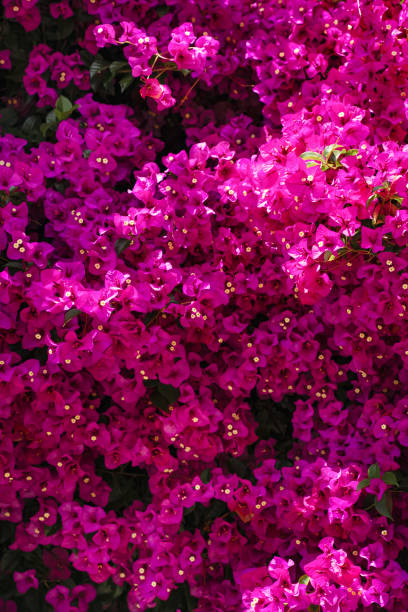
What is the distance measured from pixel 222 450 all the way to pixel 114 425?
0.29 m

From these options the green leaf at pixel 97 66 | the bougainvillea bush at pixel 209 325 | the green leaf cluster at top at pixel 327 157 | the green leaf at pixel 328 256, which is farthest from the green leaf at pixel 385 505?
the green leaf at pixel 97 66

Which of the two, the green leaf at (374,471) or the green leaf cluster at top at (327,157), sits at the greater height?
the green leaf cluster at top at (327,157)

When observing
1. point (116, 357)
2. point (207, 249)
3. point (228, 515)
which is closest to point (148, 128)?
point (207, 249)

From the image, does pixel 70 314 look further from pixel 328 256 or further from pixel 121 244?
pixel 328 256

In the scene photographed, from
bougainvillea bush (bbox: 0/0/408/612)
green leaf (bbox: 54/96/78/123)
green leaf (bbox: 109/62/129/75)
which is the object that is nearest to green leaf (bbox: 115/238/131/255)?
bougainvillea bush (bbox: 0/0/408/612)

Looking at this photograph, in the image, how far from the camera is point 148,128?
209 cm

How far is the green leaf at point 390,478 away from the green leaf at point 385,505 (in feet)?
0.13

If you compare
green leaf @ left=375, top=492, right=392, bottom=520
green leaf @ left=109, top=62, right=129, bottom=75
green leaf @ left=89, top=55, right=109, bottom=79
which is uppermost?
green leaf @ left=109, top=62, right=129, bottom=75

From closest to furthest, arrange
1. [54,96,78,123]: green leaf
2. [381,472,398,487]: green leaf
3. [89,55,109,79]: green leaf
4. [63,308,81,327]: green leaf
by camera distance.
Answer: [63,308,81,327]: green leaf
[381,472,398,487]: green leaf
[54,96,78,123]: green leaf
[89,55,109,79]: green leaf

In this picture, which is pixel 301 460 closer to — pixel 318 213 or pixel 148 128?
pixel 318 213

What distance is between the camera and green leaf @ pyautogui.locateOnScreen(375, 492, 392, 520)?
1639mm

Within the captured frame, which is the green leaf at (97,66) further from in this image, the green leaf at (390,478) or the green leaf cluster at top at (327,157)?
the green leaf at (390,478)

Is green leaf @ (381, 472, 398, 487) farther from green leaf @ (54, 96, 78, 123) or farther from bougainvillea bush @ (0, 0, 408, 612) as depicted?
green leaf @ (54, 96, 78, 123)

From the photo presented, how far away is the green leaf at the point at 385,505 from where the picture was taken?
64.5 inches
